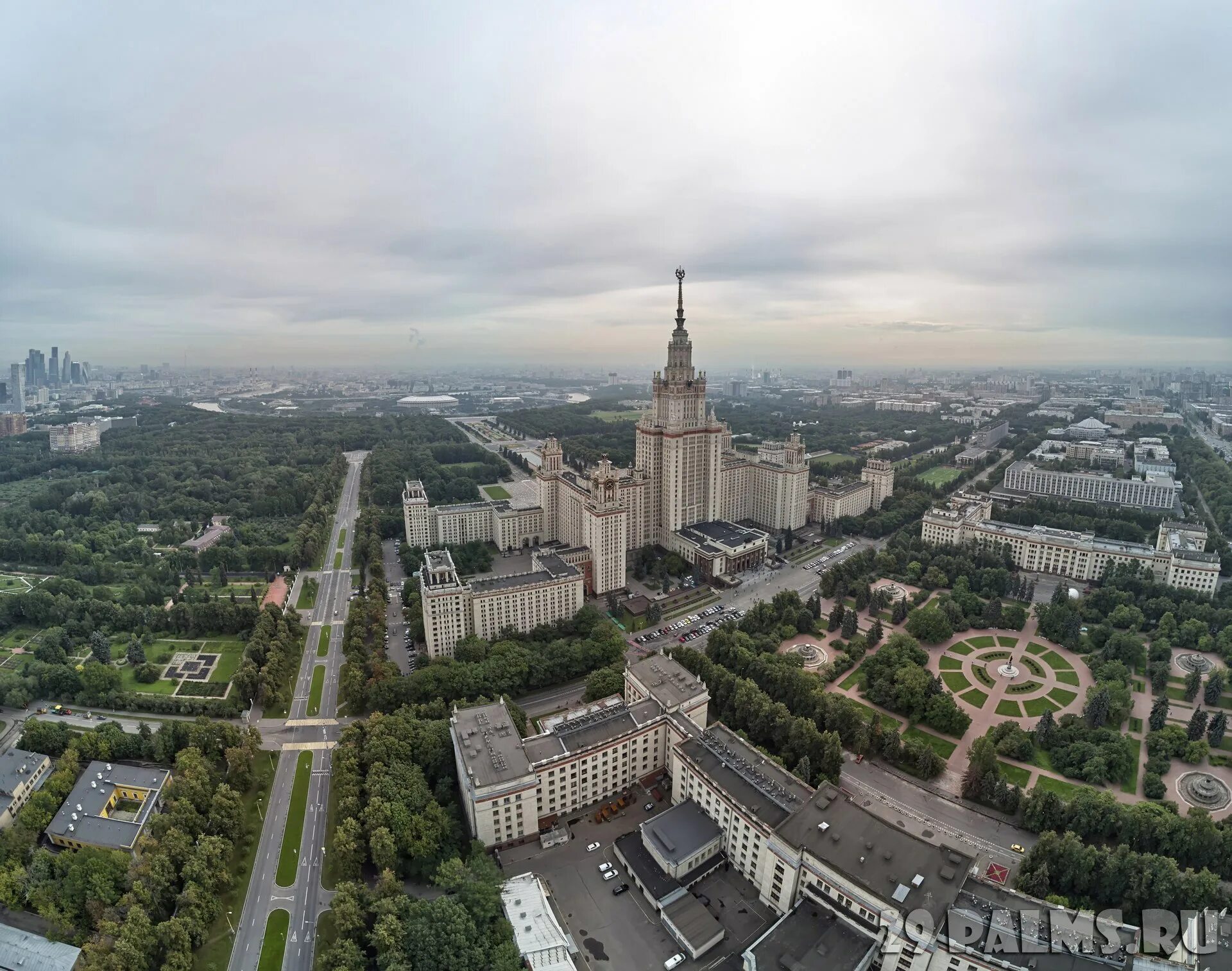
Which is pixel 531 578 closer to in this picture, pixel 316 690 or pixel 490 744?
pixel 316 690

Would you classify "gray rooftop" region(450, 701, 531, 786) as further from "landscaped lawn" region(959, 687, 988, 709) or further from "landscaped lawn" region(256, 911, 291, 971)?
"landscaped lawn" region(959, 687, 988, 709)

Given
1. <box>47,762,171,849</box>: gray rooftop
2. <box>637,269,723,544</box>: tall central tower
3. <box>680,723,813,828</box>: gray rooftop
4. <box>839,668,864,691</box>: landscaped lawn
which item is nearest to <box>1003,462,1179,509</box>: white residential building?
<box>637,269,723,544</box>: tall central tower

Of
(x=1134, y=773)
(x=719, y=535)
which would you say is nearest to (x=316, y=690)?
(x=719, y=535)

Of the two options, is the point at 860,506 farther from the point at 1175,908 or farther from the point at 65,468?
the point at 65,468

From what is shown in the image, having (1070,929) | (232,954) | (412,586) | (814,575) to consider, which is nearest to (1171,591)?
(814,575)

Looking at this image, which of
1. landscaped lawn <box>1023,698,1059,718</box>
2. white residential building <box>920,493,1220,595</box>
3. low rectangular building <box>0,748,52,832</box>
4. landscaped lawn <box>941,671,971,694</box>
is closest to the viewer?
low rectangular building <box>0,748,52,832</box>

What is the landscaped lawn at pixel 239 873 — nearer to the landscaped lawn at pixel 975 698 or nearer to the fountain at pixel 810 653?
the fountain at pixel 810 653

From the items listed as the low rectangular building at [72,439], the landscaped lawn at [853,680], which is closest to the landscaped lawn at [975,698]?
the landscaped lawn at [853,680]
